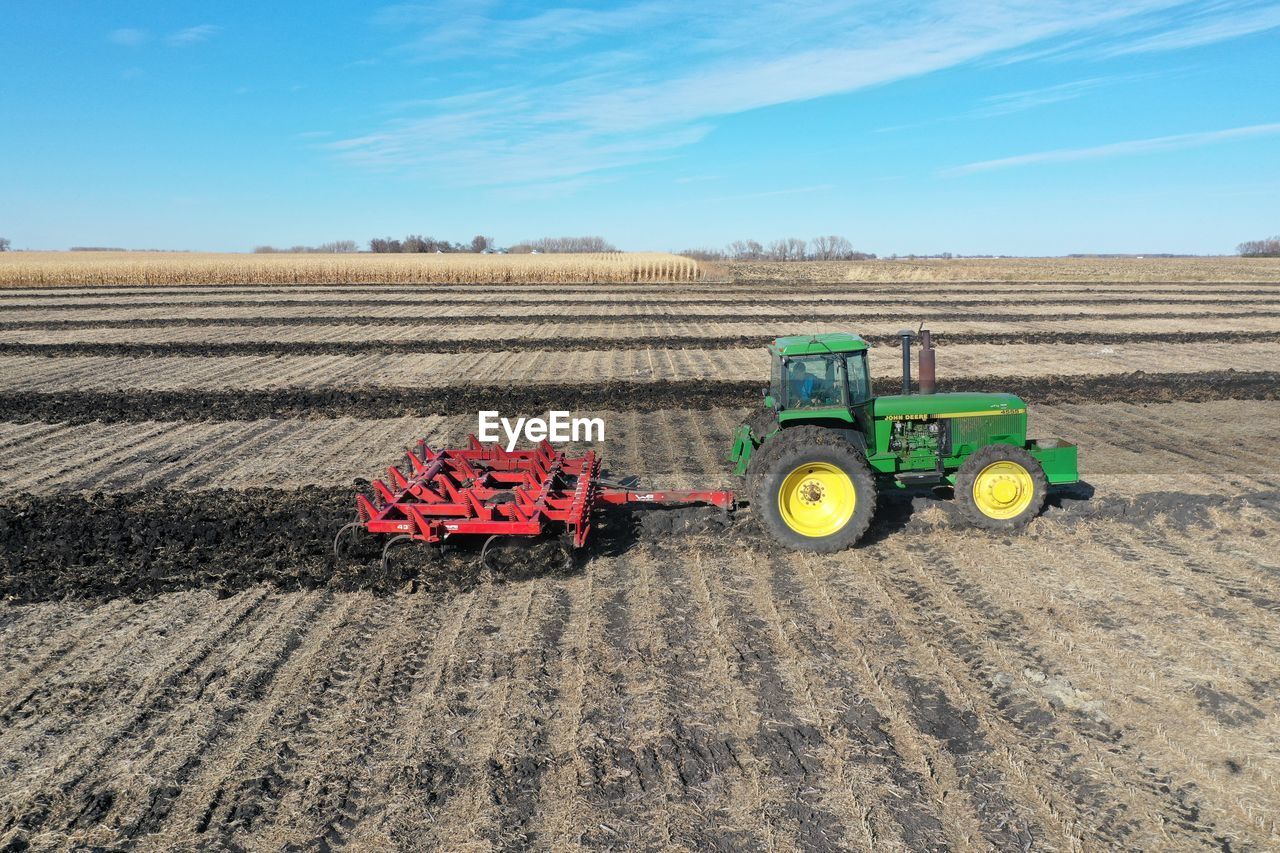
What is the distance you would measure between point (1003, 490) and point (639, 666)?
4113 millimetres

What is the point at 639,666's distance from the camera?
571 centimetres

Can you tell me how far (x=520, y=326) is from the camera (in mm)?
25188

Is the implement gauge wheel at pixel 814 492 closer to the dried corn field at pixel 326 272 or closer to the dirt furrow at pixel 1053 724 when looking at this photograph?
the dirt furrow at pixel 1053 724

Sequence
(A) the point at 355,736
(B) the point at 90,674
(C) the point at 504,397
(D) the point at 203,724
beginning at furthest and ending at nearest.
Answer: (C) the point at 504,397
(B) the point at 90,674
(D) the point at 203,724
(A) the point at 355,736

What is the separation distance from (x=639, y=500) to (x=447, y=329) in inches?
710

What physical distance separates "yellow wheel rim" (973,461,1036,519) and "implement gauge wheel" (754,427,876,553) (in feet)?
3.87

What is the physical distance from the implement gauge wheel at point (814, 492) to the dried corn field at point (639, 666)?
0.26 meters

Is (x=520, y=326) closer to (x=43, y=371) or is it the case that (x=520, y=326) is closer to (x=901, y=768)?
(x=43, y=371)

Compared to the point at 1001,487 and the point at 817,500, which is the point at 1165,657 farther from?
the point at 817,500

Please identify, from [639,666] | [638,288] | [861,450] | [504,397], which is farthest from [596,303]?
[639,666]

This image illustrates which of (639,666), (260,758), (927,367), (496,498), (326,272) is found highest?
(326,272)

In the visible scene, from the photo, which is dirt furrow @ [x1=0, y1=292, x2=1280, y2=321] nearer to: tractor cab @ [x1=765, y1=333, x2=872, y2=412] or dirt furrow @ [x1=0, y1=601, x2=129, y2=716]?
tractor cab @ [x1=765, y1=333, x2=872, y2=412]

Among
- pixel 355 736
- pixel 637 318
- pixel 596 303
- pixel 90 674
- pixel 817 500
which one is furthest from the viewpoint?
pixel 596 303

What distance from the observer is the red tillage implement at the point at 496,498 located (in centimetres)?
725
